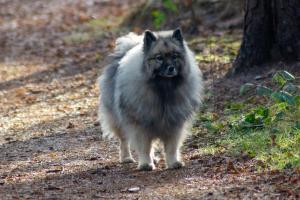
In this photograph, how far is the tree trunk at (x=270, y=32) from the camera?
34.3ft

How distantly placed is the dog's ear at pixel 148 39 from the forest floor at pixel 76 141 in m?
1.27

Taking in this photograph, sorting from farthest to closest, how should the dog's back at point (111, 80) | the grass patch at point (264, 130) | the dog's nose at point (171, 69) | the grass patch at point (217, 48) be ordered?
the grass patch at point (217, 48)
the dog's back at point (111, 80)
the dog's nose at point (171, 69)
the grass patch at point (264, 130)

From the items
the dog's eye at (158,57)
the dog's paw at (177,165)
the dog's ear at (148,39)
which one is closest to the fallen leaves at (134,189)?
the dog's paw at (177,165)

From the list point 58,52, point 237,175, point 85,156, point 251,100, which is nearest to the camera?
point 237,175

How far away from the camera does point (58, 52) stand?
665 inches

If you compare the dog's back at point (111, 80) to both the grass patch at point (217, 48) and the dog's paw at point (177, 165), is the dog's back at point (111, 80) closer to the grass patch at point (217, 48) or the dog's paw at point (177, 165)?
the dog's paw at point (177, 165)

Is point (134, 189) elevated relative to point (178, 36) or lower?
lower

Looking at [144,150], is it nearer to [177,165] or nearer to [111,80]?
[177,165]

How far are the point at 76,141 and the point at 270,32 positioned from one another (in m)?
3.26

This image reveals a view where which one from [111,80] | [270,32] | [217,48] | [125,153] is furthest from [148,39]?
[217,48]

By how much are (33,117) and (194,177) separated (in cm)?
458

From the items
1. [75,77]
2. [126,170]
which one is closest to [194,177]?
[126,170]

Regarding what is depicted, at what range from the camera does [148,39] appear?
24.7 feet

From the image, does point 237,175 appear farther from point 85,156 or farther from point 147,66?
point 85,156
